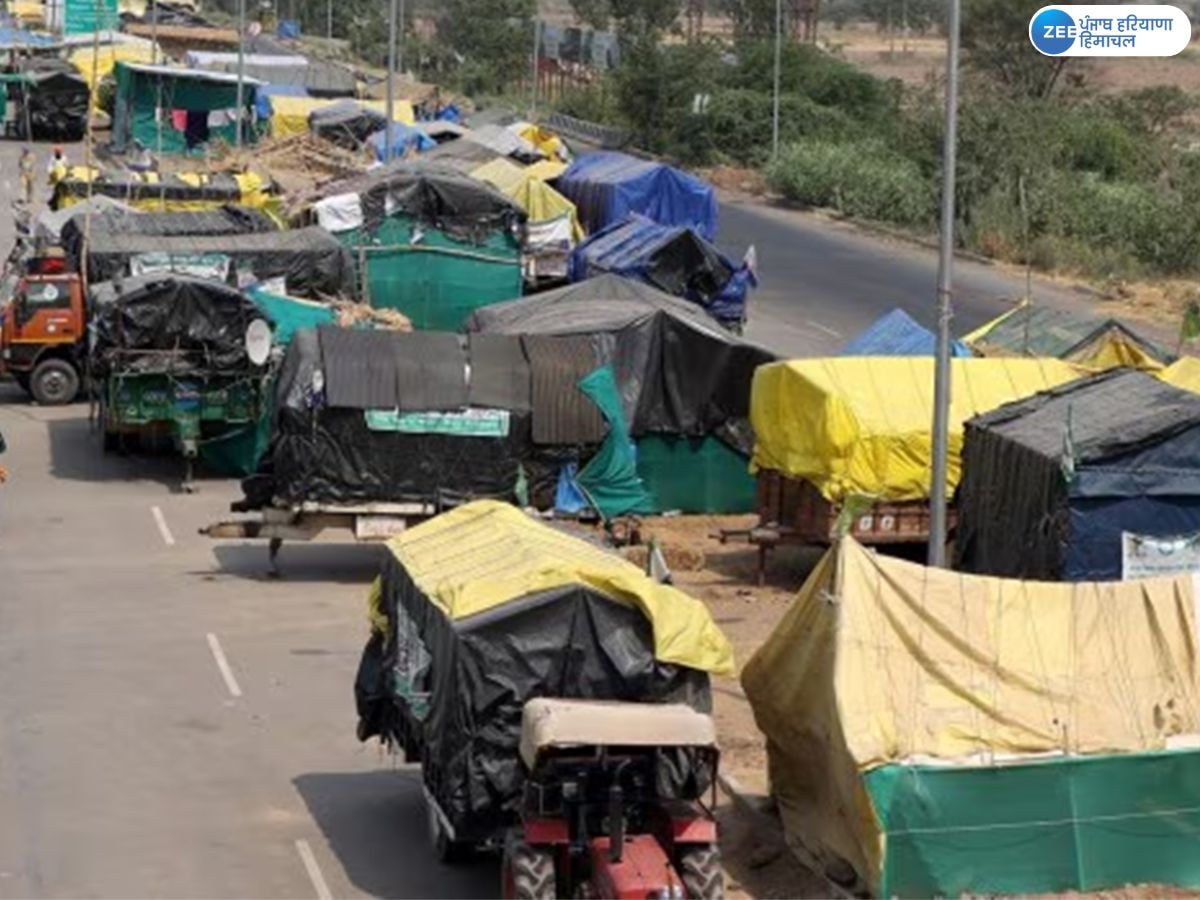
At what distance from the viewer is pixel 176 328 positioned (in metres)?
32.9

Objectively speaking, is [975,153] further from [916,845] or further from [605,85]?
[916,845]

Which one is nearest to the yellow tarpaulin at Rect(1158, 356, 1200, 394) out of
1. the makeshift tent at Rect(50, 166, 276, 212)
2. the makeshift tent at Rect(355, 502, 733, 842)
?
the makeshift tent at Rect(355, 502, 733, 842)

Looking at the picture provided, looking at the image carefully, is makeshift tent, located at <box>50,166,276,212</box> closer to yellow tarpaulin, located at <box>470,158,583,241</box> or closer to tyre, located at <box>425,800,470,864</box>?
yellow tarpaulin, located at <box>470,158,583,241</box>

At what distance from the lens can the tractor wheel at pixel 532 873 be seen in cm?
1563

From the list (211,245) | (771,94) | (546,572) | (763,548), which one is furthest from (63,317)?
(771,94)

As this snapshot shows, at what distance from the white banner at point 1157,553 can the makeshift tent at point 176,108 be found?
60.9 m

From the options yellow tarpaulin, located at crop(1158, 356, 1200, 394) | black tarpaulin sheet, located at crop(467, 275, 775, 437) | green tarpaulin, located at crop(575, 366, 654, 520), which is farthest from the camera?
black tarpaulin sheet, located at crop(467, 275, 775, 437)

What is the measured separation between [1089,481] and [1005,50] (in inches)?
2638

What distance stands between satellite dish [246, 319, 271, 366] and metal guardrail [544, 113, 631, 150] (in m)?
56.4

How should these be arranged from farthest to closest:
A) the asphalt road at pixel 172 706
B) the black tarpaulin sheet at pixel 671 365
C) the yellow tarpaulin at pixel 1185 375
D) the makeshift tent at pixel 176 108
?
the makeshift tent at pixel 176 108 < the black tarpaulin sheet at pixel 671 365 < the yellow tarpaulin at pixel 1185 375 < the asphalt road at pixel 172 706

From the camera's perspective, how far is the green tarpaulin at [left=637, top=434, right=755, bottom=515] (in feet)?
104

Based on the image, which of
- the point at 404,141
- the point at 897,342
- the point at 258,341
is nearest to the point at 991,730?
the point at 897,342

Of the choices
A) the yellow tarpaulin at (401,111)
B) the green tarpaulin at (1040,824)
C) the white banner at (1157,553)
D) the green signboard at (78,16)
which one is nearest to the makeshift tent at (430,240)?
the white banner at (1157,553)

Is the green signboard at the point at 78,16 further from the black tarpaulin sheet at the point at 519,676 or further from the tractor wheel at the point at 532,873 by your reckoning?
the tractor wheel at the point at 532,873
